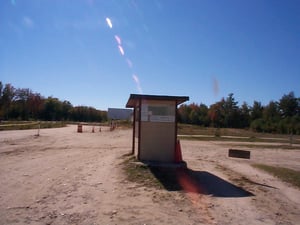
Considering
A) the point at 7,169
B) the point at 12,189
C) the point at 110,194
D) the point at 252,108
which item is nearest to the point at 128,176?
the point at 110,194

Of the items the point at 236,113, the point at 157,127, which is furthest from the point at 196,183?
the point at 236,113

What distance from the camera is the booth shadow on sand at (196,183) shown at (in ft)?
33.8

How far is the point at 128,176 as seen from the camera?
474 inches

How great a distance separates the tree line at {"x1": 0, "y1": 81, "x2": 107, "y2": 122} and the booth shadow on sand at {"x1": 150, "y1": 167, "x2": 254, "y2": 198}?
78.8 meters

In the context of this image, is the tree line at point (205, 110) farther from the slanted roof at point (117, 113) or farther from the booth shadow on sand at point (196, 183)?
the booth shadow on sand at point (196, 183)

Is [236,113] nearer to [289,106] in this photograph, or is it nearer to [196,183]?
[289,106]

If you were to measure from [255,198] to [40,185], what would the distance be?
6152mm

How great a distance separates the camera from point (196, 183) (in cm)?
1145

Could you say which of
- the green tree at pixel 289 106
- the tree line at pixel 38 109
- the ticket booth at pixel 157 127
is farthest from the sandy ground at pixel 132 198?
the green tree at pixel 289 106

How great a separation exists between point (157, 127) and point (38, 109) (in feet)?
321

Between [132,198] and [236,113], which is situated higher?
[236,113]

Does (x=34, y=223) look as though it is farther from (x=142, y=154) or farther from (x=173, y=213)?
(x=142, y=154)

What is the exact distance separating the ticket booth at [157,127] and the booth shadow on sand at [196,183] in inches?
55.9

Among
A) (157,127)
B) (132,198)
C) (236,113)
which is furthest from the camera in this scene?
(236,113)
